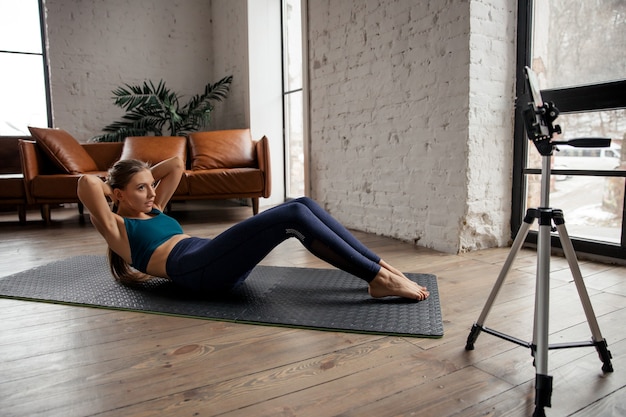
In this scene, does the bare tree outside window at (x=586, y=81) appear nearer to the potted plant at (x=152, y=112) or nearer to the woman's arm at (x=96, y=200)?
the woman's arm at (x=96, y=200)

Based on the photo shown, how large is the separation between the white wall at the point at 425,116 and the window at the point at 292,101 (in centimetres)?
157

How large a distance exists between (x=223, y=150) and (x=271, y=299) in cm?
315

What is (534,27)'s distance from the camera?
Result: 2998mm

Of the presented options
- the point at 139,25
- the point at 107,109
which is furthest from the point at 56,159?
the point at 139,25

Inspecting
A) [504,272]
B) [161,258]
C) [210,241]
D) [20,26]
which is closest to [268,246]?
[210,241]

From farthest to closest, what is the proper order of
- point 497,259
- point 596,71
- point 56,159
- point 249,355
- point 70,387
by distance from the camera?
1. point 56,159
2. point 497,259
3. point 596,71
4. point 249,355
5. point 70,387

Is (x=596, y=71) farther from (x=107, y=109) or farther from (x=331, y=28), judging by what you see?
(x=107, y=109)

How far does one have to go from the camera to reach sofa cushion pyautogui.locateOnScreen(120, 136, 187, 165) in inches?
196

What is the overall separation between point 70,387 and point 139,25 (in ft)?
19.8

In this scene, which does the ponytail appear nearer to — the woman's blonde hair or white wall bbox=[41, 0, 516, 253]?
the woman's blonde hair

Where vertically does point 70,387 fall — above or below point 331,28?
below

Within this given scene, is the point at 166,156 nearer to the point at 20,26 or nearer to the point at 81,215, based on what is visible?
the point at 81,215

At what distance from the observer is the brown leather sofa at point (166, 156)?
4344mm

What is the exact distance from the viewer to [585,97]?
8.86 feet
